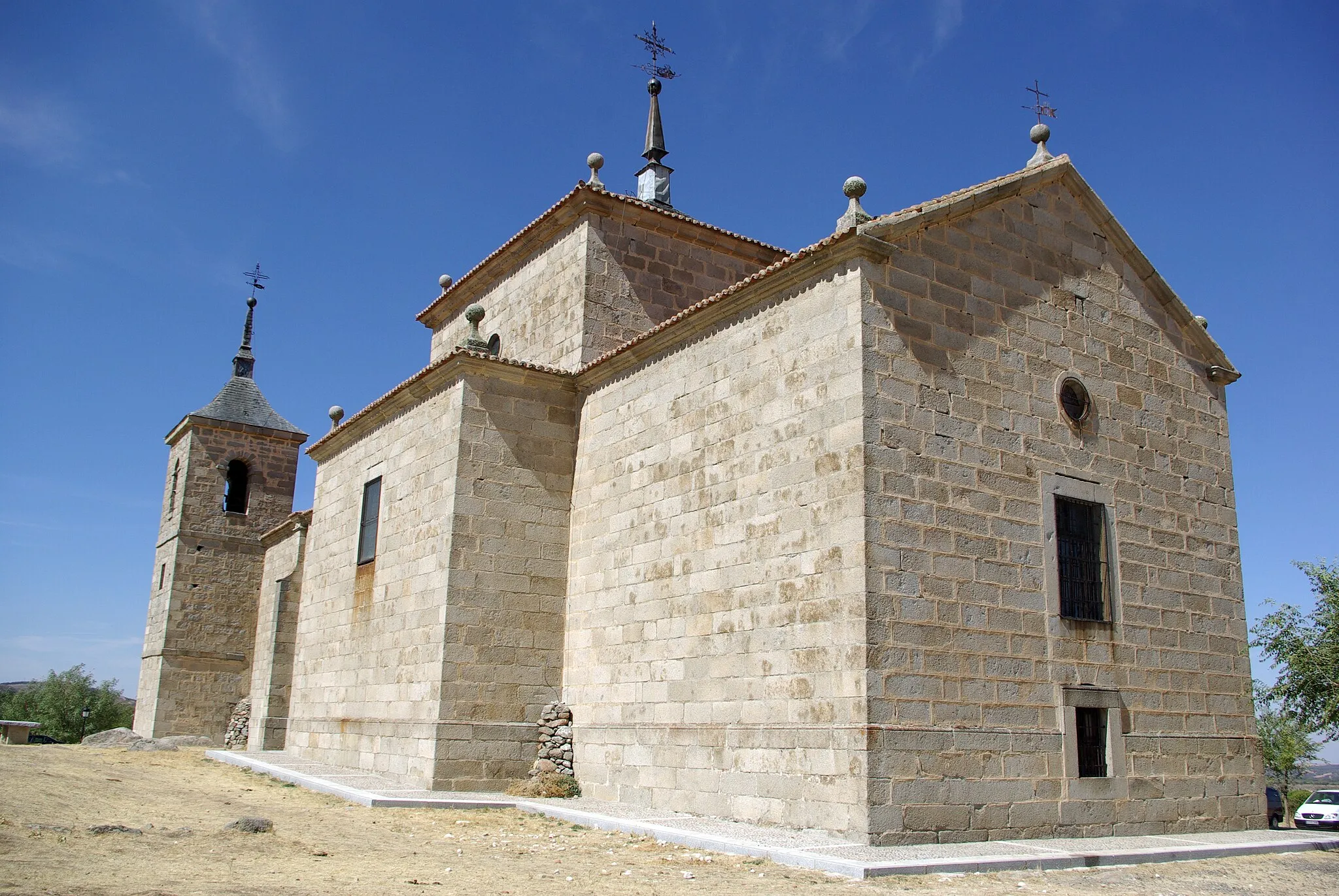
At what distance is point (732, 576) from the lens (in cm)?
1086

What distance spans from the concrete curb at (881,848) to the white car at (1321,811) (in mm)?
11075

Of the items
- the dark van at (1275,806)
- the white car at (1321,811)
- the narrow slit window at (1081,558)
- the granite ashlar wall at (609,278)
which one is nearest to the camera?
the narrow slit window at (1081,558)

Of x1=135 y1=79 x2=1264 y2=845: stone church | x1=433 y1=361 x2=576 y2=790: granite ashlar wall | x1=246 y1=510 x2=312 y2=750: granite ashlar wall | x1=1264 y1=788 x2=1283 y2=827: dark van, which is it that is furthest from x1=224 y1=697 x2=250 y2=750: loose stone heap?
x1=1264 y1=788 x2=1283 y2=827: dark van

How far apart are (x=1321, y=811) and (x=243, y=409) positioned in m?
26.6

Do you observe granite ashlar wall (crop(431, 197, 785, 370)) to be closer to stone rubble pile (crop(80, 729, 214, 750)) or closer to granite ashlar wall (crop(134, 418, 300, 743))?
stone rubble pile (crop(80, 729, 214, 750))

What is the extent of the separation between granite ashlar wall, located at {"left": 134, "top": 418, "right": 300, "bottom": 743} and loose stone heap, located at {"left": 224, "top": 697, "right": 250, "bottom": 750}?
3.54 metres

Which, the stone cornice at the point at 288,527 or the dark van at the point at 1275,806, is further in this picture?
the stone cornice at the point at 288,527

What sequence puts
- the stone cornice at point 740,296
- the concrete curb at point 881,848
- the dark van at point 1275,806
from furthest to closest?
the dark van at point 1275,806, the stone cornice at point 740,296, the concrete curb at point 881,848

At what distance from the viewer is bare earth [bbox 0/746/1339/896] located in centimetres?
702

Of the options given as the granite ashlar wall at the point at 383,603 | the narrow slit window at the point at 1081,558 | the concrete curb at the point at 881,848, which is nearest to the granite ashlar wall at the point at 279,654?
the granite ashlar wall at the point at 383,603

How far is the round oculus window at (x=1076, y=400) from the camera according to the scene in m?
11.4

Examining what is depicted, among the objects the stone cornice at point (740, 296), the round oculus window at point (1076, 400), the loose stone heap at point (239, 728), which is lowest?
the loose stone heap at point (239, 728)

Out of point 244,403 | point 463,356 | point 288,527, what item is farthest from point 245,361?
point 463,356

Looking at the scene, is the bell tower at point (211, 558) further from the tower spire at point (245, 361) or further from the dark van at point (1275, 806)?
the dark van at point (1275, 806)
